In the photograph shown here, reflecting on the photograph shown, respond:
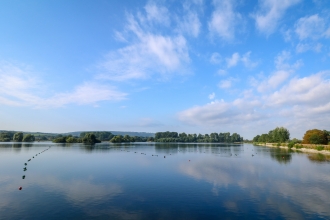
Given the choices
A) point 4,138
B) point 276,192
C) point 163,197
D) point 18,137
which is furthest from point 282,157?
point 4,138

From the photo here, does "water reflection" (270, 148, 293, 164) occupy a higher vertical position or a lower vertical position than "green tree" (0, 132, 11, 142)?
lower

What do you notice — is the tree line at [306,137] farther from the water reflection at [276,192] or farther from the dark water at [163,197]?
the dark water at [163,197]

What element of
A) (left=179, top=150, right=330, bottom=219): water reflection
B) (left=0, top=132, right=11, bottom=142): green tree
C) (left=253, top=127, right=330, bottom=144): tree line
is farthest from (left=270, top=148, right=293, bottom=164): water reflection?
(left=0, top=132, right=11, bottom=142): green tree

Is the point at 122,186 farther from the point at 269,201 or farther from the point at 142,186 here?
the point at 269,201

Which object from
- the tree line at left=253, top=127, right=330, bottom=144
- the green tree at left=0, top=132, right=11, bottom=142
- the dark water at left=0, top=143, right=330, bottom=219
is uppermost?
the tree line at left=253, top=127, right=330, bottom=144

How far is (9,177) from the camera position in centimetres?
2823

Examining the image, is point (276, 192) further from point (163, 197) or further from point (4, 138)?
point (4, 138)

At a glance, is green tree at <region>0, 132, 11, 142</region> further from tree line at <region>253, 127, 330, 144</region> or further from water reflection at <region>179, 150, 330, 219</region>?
tree line at <region>253, 127, 330, 144</region>

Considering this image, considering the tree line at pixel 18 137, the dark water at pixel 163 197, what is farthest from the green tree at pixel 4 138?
the dark water at pixel 163 197

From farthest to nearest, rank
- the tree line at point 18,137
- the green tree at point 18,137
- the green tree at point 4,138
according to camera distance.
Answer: the green tree at point 4,138, the tree line at point 18,137, the green tree at point 18,137

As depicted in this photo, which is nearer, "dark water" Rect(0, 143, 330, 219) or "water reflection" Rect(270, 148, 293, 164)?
"dark water" Rect(0, 143, 330, 219)

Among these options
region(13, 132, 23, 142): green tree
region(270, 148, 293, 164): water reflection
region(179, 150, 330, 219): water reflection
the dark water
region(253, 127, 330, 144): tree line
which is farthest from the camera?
region(13, 132, 23, 142): green tree

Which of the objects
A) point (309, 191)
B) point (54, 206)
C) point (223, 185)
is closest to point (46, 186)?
point (54, 206)

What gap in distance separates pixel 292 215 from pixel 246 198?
14.9 ft
